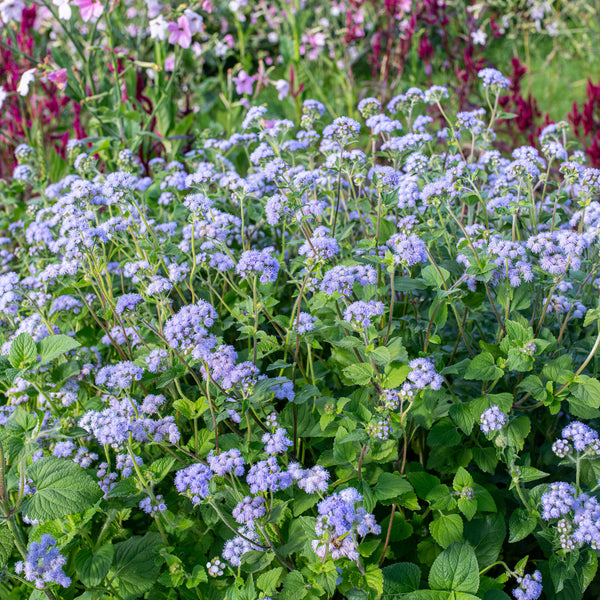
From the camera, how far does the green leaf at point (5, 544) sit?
1969 millimetres

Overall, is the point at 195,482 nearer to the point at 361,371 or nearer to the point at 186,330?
the point at 186,330

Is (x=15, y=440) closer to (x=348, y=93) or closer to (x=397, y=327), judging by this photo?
(x=397, y=327)

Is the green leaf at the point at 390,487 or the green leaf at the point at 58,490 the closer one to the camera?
the green leaf at the point at 58,490

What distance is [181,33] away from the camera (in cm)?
362

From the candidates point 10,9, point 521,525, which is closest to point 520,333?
point 521,525

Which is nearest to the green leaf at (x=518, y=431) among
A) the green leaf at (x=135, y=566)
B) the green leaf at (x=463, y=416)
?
the green leaf at (x=463, y=416)

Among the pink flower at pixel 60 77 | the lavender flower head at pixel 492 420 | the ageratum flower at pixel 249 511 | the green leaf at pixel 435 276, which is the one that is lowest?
the ageratum flower at pixel 249 511

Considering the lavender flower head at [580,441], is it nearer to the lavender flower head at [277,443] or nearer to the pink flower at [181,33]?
the lavender flower head at [277,443]

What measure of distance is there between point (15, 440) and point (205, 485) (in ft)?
2.80

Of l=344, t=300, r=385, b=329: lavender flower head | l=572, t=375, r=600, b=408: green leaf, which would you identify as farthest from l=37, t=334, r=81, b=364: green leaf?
l=572, t=375, r=600, b=408: green leaf

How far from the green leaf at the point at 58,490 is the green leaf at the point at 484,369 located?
1313 millimetres

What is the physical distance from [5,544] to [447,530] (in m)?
1.52

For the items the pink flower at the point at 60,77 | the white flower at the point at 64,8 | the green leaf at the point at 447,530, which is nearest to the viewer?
the green leaf at the point at 447,530

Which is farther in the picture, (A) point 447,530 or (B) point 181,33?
(B) point 181,33
